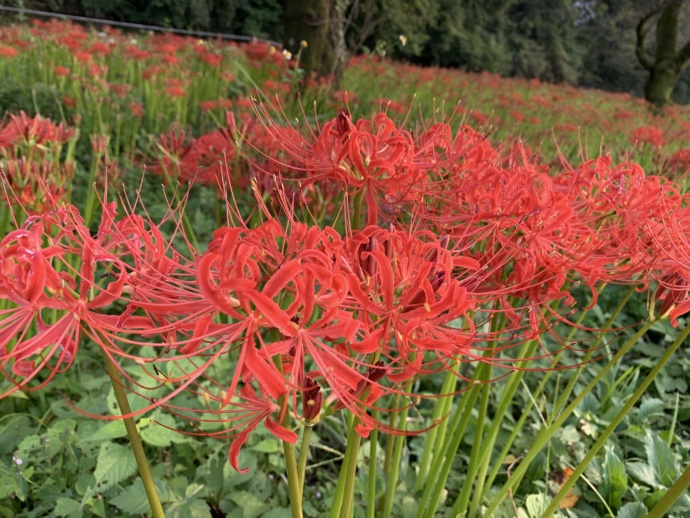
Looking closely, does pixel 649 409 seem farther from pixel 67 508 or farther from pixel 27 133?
pixel 27 133

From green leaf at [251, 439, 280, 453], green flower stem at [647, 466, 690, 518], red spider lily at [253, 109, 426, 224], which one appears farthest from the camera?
green leaf at [251, 439, 280, 453]

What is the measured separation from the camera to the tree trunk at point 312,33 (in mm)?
4730

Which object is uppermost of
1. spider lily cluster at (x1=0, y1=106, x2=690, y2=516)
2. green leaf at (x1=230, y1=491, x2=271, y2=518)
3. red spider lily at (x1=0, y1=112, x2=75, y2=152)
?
spider lily cluster at (x1=0, y1=106, x2=690, y2=516)

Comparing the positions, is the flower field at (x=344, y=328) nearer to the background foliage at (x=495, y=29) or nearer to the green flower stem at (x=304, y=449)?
the green flower stem at (x=304, y=449)

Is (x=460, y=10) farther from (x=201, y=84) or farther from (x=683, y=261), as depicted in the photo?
(x=683, y=261)

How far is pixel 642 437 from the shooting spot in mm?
1879

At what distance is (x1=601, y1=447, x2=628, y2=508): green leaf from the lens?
1.58 metres

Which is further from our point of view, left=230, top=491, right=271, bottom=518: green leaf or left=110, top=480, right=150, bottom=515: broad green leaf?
left=230, top=491, right=271, bottom=518: green leaf

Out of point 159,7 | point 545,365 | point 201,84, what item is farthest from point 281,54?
point 159,7

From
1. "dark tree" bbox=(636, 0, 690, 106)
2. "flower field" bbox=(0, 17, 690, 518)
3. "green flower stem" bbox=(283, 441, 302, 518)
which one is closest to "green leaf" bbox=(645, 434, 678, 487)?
"flower field" bbox=(0, 17, 690, 518)

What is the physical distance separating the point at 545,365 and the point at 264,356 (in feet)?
6.48

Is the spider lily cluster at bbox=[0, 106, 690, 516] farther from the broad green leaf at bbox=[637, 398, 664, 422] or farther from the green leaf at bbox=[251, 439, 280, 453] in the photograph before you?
the broad green leaf at bbox=[637, 398, 664, 422]

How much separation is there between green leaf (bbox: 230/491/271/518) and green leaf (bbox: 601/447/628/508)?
100cm

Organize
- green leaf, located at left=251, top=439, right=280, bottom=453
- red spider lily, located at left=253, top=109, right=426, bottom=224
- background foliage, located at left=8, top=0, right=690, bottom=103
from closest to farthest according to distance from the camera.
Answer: red spider lily, located at left=253, top=109, right=426, bottom=224 → green leaf, located at left=251, top=439, right=280, bottom=453 → background foliage, located at left=8, top=0, right=690, bottom=103
